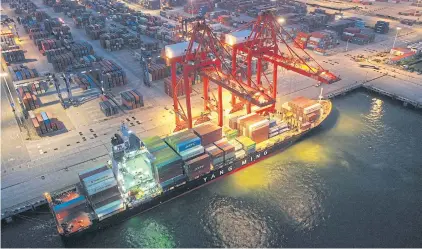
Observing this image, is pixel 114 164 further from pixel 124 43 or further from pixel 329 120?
pixel 124 43

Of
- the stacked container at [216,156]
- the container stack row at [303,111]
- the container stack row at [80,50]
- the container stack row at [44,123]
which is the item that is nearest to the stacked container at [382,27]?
the container stack row at [303,111]

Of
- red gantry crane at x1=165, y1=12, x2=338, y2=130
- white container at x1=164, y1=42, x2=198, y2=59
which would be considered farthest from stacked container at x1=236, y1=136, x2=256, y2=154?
white container at x1=164, y1=42, x2=198, y2=59

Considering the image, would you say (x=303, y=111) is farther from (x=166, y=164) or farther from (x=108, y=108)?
(x=108, y=108)

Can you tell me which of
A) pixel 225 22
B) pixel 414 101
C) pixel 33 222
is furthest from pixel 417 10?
pixel 33 222

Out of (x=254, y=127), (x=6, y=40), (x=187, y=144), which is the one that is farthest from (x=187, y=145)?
(x=6, y=40)

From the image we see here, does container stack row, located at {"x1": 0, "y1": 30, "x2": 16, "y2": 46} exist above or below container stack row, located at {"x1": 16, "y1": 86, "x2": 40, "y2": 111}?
above

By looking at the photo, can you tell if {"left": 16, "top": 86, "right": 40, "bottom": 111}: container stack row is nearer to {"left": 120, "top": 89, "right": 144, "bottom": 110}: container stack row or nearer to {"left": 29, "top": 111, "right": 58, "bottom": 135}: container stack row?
{"left": 29, "top": 111, "right": 58, "bottom": 135}: container stack row
